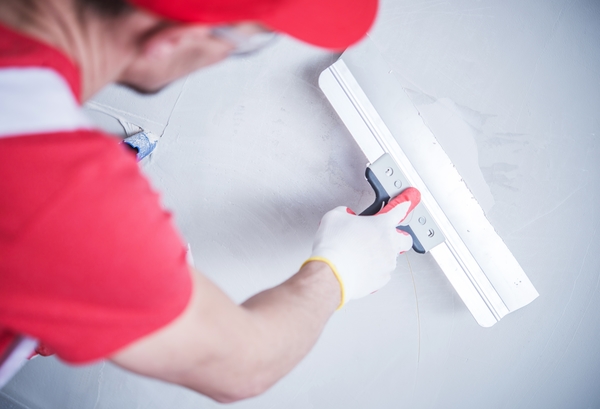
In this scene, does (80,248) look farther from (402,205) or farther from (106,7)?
(402,205)

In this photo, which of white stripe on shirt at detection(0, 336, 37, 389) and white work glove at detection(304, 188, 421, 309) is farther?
white work glove at detection(304, 188, 421, 309)

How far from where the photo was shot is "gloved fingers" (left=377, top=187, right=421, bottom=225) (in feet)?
3.10

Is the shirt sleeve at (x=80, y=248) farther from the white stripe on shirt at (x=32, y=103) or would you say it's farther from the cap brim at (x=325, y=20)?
the cap brim at (x=325, y=20)

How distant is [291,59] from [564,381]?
1.13m

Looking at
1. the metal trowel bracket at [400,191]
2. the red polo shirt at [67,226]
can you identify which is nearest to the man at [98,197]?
the red polo shirt at [67,226]

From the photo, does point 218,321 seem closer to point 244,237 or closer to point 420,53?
point 244,237

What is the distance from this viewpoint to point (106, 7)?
465 millimetres

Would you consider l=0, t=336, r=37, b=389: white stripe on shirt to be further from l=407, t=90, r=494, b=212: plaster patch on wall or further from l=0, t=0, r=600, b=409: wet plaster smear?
l=407, t=90, r=494, b=212: plaster patch on wall

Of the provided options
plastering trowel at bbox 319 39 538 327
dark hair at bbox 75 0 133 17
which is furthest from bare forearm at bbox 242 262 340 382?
dark hair at bbox 75 0 133 17

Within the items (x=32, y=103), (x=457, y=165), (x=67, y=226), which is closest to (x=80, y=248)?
(x=67, y=226)

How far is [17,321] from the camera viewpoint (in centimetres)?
44

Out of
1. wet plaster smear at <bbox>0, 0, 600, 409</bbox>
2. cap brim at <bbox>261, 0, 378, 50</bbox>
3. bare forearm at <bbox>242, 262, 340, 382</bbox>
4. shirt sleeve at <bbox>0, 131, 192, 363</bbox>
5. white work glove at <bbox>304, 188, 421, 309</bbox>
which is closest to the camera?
shirt sleeve at <bbox>0, 131, 192, 363</bbox>

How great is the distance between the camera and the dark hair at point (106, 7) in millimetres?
458

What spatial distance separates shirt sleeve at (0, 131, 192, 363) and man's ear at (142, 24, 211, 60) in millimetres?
121
